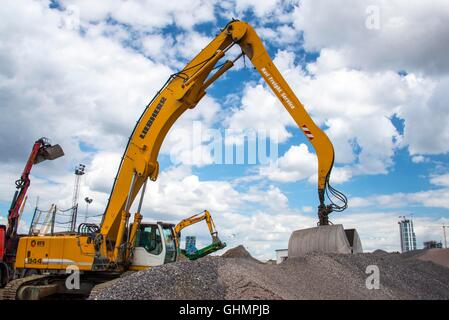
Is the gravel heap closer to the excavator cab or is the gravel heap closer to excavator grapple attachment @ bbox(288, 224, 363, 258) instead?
excavator grapple attachment @ bbox(288, 224, 363, 258)

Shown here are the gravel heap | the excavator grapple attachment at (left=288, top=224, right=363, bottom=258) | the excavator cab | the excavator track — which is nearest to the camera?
the gravel heap

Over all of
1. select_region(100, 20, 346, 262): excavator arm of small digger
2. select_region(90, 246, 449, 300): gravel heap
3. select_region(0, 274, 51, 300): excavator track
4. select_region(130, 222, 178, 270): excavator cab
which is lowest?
select_region(0, 274, 51, 300): excavator track

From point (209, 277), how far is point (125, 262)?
3617 mm

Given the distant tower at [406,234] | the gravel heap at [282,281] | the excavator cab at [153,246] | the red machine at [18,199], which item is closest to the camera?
the gravel heap at [282,281]

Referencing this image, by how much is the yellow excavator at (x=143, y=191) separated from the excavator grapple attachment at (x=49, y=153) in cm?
559

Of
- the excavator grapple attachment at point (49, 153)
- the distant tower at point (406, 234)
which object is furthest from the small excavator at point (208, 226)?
the distant tower at point (406, 234)

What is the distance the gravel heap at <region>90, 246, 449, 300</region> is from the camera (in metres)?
6.88

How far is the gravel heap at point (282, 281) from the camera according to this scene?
22.6 ft

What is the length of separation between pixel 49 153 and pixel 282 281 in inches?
468

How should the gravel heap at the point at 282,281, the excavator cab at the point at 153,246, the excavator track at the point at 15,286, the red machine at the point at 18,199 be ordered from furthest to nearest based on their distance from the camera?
the red machine at the point at 18,199
the excavator track at the point at 15,286
the excavator cab at the point at 153,246
the gravel heap at the point at 282,281

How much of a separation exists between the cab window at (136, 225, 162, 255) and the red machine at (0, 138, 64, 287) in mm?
7446

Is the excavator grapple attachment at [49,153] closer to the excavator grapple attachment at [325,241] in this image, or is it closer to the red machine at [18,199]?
the red machine at [18,199]

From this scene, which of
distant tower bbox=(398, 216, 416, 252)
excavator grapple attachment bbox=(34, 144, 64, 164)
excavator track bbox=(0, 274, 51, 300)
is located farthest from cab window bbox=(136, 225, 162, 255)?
distant tower bbox=(398, 216, 416, 252)
